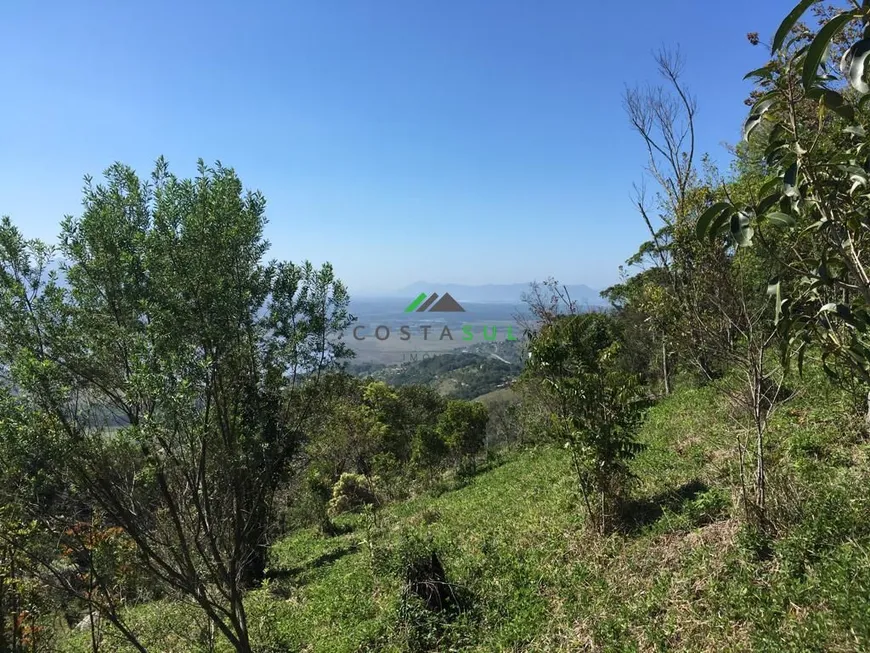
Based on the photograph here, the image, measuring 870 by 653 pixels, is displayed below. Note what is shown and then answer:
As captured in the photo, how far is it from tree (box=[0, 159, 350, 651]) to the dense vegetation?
0.02 m

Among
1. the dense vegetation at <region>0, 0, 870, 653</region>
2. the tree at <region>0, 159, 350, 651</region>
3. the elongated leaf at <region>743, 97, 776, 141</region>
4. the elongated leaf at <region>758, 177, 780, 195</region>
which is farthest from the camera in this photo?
the tree at <region>0, 159, 350, 651</region>

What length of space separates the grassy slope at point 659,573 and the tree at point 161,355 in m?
2.36

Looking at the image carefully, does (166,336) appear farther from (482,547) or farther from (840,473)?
(840,473)

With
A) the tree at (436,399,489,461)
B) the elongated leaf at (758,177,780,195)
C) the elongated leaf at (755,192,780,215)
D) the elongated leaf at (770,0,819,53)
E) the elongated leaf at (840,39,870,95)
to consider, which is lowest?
the tree at (436,399,489,461)

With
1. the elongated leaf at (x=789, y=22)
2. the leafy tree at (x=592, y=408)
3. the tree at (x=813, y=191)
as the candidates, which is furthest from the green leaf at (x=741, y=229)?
the leafy tree at (x=592, y=408)

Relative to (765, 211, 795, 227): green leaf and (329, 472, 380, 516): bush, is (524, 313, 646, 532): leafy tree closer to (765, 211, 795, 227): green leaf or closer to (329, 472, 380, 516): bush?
(765, 211, 795, 227): green leaf

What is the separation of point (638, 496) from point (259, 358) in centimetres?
512

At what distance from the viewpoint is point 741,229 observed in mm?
1759

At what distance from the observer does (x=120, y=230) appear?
426 centimetres

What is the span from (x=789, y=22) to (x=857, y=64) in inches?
11.7

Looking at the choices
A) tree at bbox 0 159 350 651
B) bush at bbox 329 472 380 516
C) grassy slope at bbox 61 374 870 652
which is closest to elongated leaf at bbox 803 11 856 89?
grassy slope at bbox 61 374 870 652

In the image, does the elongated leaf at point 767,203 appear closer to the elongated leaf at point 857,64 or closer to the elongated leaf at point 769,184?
the elongated leaf at point 769,184

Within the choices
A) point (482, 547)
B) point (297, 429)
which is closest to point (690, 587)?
point (482, 547)

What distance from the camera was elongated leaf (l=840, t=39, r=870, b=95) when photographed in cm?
142
